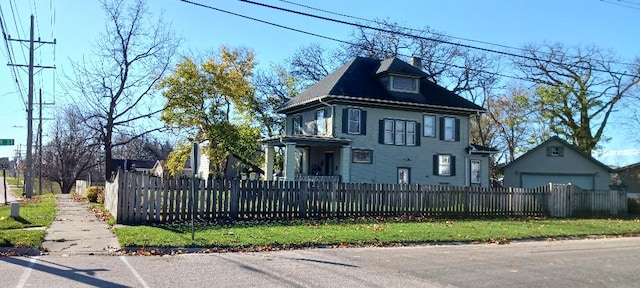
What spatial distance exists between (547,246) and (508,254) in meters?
2.59

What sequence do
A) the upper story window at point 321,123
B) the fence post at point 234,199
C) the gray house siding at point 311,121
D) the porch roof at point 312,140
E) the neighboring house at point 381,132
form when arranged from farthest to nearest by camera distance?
the upper story window at point 321,123, the gray house siding at point 311,121, the neighboring house at point 381,132, the porch roof at point 312,140, the fence post at point 234,199

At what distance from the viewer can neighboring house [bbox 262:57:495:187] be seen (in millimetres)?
30562

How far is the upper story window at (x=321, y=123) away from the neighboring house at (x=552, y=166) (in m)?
16.5

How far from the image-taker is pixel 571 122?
165ft

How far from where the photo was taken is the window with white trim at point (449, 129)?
3403 cm

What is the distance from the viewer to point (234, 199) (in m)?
16.4

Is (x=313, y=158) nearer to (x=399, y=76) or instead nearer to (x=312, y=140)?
(x=312, y=140)

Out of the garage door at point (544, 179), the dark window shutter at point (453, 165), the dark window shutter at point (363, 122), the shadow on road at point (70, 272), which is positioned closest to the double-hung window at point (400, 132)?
the dark window shutter at point (363, 122)

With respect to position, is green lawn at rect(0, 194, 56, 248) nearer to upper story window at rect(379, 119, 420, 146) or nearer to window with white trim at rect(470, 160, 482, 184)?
upper story window at rect(379, 119, 420, 146)

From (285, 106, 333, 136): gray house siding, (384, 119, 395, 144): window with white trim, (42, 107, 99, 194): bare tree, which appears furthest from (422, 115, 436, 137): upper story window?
(42, 107, 99, 194): bare tree

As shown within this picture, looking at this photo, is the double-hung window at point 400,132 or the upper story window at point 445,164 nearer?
the double-hung window at point 400,132

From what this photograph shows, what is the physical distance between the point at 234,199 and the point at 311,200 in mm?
2837

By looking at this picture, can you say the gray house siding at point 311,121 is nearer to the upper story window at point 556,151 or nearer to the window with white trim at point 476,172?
the window with white trim at point 476,172

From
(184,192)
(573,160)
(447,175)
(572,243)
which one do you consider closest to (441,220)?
(572,243)
